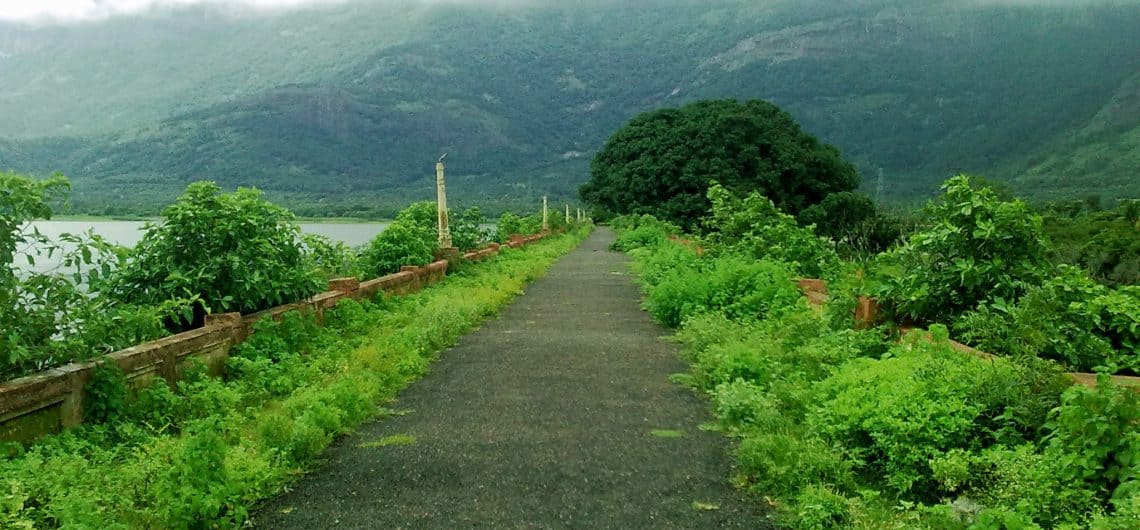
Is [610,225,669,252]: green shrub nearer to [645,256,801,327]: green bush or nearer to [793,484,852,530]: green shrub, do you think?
[645,256,801,327]: green bush

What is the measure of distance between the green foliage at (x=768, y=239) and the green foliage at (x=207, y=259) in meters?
7.81

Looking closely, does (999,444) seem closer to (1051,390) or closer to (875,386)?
(1051,390)

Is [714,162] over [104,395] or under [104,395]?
over

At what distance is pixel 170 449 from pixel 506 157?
171 meters

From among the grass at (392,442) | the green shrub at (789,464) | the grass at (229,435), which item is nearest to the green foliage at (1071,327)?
the green shrub at (789,464)

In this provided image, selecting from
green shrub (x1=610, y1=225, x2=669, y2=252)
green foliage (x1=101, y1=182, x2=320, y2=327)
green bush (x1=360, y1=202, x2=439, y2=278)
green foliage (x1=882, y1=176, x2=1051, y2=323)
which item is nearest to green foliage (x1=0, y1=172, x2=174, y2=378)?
green foliage (x1=101, y1=182, x2=320, y2=327)

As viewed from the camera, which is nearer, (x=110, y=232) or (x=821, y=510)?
(x=821, y=510)

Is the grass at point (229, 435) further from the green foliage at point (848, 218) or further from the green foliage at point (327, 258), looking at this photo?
the green foliage at point (848, 218)

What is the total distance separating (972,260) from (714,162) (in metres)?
32.9

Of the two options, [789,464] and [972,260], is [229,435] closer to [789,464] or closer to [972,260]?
[789,464]

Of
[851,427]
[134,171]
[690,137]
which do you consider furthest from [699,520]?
[134,171]

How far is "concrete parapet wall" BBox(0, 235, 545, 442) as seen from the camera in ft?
17.2

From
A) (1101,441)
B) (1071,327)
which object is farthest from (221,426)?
(1071,327)

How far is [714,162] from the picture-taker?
130 ft
